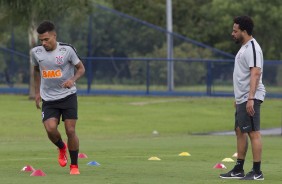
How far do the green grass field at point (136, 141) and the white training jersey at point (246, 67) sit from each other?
3.69ft

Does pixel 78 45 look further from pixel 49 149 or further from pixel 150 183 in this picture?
pixel 150 183

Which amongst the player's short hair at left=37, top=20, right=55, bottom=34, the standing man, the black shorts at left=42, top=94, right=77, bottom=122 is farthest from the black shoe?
the player's short hair at left=37, top=20, right=55, bottom=34

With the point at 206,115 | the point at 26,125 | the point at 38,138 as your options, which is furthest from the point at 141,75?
the point at 38,138

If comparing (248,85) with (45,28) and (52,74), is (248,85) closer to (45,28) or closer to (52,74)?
(52,74)

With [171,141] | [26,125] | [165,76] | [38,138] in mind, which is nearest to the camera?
[171,141]

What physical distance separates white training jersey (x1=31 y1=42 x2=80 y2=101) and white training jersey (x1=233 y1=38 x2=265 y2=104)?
229 centimetres

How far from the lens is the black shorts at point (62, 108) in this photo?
43.7 ft

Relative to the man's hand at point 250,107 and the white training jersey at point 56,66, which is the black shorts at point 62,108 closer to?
the white training jersey at point 56,66

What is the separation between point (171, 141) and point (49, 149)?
4.64 meters

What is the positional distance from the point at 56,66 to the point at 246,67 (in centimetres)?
263

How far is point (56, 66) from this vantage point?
43.3 feet

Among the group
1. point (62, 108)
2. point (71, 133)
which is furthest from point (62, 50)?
point (71, 133)

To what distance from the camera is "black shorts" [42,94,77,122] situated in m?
13.3

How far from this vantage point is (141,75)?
1758 inches
